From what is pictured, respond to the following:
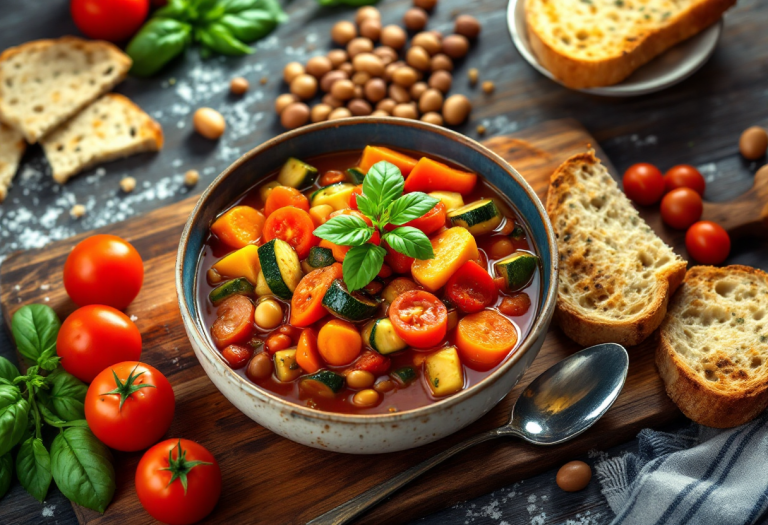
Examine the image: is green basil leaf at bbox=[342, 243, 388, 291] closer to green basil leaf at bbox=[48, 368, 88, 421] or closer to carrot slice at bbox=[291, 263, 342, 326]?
carrot slice at bbox=[291, 263, 342, 326]

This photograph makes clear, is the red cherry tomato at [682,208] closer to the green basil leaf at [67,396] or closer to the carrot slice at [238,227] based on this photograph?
the carrot slice at [238,227]

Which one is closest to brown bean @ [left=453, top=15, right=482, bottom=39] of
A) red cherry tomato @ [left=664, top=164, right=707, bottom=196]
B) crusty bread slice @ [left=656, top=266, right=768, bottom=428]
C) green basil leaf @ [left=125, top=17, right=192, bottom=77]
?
red cherry tomato @ [left=664, top=164, right=707, bottom=196]

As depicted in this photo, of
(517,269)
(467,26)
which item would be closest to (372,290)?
(517,269)

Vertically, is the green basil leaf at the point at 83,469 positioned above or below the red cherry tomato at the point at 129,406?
below

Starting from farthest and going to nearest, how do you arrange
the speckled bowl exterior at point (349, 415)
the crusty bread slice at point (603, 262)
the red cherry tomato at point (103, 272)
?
the red cherry tomato at point (103, 272) < the crusty bread slice at point (603, 262) < the speckled bowl exterior at point (349, 415)

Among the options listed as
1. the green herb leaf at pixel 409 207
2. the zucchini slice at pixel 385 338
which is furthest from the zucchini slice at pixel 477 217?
the zucchini slice at pixel 385 338

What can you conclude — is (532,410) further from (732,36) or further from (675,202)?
(732,36)

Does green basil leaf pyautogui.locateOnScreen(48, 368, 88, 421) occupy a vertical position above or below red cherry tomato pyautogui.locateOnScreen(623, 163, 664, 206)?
below
